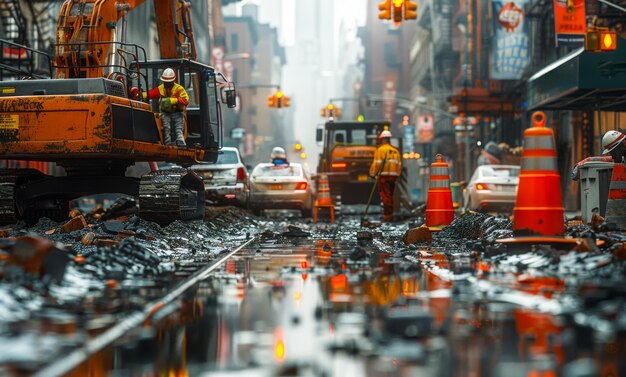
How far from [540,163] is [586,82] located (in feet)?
53.2

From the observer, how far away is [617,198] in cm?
1580

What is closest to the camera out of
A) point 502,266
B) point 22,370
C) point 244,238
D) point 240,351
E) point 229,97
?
point 22,370

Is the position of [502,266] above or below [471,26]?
below

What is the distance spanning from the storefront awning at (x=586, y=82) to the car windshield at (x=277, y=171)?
7484 mm

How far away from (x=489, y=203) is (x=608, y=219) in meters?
12.1

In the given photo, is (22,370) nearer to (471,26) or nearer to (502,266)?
(502,266)

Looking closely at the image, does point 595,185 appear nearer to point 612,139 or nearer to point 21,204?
point 612,139

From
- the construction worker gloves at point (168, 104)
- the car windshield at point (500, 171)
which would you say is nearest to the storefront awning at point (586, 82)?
the car windshield at point (500, 171)

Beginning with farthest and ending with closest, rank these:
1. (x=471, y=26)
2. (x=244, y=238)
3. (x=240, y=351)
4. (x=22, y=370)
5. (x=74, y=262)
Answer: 1. (x=471, y=26)
2. (x=244, y=238)
3. (x=74, y=262)
4. (x=240, y=351)
5. (x=22, y=370)

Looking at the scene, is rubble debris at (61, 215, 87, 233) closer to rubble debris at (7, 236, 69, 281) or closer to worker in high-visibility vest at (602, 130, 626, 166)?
rubble debris at (7, 236, 69, 281)

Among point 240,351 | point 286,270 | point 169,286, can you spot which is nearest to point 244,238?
point 286,270

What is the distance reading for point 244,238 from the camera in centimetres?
1730

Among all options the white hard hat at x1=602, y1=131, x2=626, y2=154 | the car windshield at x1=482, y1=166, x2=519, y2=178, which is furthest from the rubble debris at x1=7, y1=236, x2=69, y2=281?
the car windshield at x1=482, y1=166, x2=519, y2=178

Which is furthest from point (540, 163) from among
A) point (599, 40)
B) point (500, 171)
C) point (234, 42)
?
point (234, 42)
